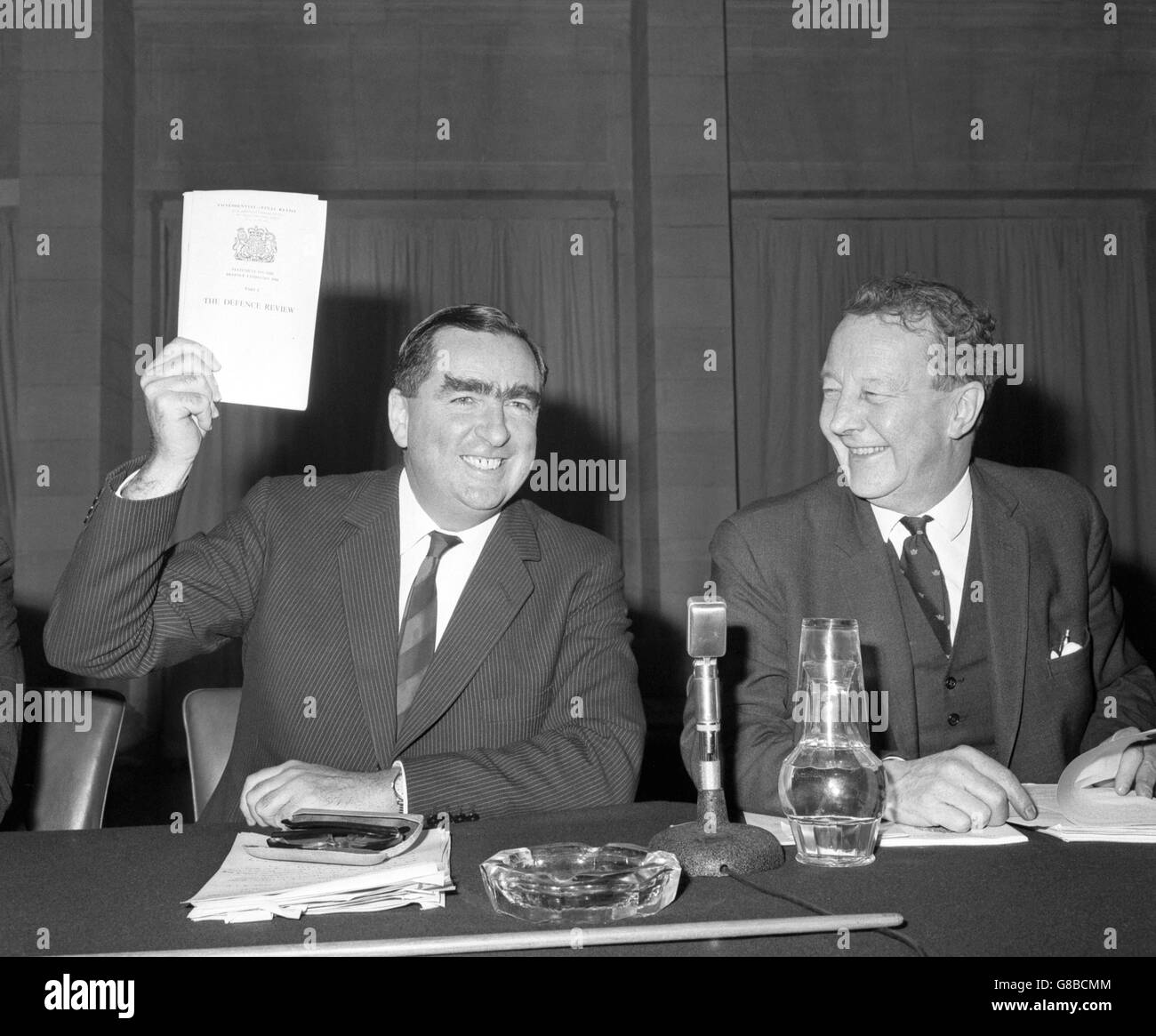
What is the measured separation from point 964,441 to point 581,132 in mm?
5658

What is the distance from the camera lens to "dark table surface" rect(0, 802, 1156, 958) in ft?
3.71

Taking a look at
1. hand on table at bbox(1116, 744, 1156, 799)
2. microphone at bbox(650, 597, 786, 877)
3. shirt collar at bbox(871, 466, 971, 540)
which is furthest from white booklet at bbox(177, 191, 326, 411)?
hand on table at bbox(1116, 744, 1156, 799)

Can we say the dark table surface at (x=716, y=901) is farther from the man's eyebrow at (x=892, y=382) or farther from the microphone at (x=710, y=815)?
the man's eyebrow at (x=892, y=382)

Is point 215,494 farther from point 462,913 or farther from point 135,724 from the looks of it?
point 462,913

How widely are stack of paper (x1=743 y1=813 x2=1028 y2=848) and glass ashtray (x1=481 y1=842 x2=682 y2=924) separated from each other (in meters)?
0.32

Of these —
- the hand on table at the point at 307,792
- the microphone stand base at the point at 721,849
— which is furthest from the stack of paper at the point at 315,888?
the hand on table at the point at 307,792

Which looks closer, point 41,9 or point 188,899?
point 188,899

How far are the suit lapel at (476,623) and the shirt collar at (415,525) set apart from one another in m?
0.07

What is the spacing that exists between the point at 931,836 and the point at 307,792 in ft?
3.18

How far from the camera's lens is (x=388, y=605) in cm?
231

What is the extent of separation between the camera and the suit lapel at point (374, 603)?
2207 mm

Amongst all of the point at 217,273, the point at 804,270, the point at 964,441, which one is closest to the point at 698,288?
the point at 804,270
